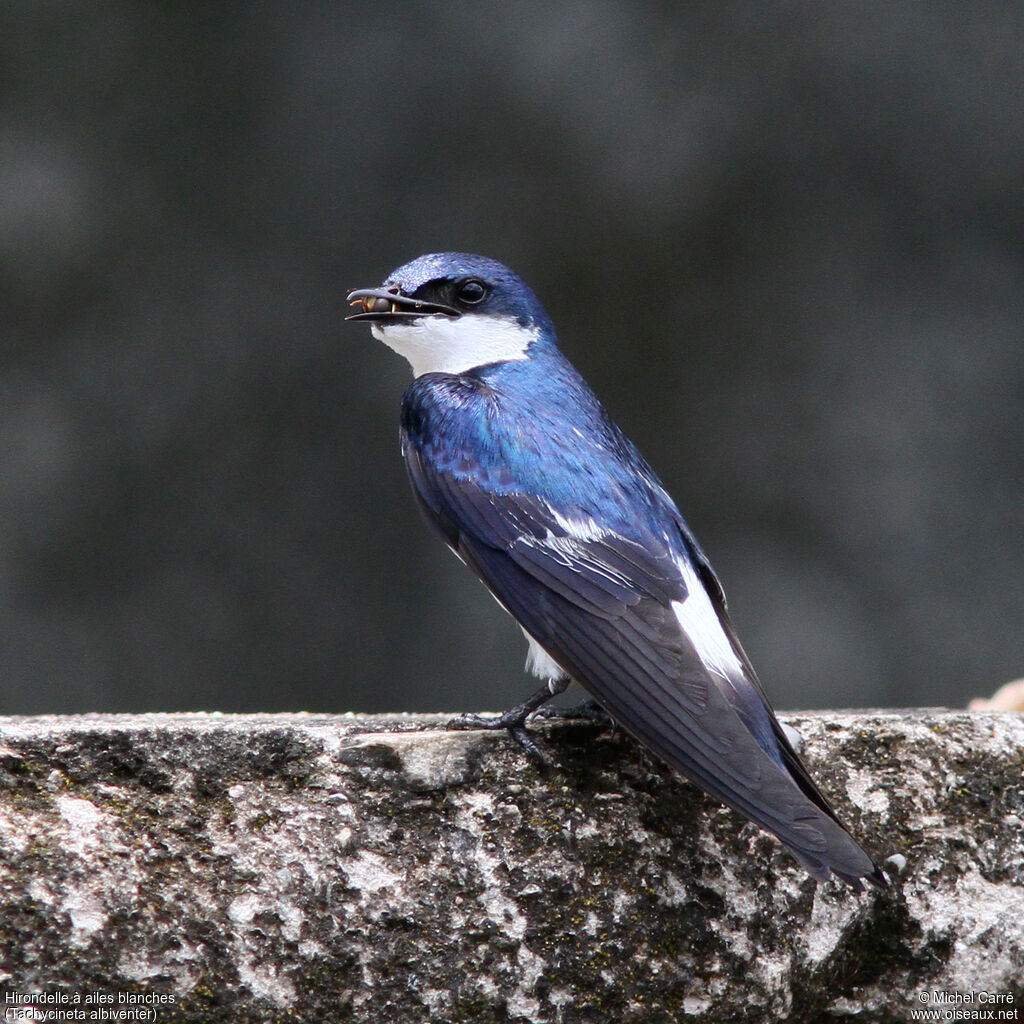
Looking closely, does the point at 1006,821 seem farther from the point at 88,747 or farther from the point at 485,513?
the point at 88,747

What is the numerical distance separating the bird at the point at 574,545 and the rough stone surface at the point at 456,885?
0.10m

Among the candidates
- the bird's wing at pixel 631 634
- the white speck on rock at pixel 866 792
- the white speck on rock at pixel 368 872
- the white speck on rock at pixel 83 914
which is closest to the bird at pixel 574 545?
the bird's wing at pixel 631 634

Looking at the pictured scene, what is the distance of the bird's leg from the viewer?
1457mm

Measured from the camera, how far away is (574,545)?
163 centimetres

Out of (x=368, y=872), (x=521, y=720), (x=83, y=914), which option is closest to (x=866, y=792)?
(x=521, y=720)

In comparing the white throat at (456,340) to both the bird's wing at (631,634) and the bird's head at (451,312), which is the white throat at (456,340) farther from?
the bird's wing at (631,634)

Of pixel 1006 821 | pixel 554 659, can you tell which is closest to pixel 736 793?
pixel 554 659

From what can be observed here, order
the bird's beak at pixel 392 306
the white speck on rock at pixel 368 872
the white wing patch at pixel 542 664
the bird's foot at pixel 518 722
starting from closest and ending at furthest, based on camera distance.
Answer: the white speck on rock at pixel 368 872 < the bird's foot at pixel 518 722 < the white wing patch at pixel 542 664 < the bird's beak at pixel 392 306

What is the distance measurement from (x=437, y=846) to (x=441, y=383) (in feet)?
2.45

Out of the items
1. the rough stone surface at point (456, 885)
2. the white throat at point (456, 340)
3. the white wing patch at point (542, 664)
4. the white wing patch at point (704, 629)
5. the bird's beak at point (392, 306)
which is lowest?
the rough stone surface at point (456, 885)

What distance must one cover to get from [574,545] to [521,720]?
0.24 meters

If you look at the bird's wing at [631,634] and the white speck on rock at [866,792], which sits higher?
the bird's wing at [631,634]

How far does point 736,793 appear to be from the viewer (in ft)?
4.36

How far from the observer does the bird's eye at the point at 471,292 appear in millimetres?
2037
